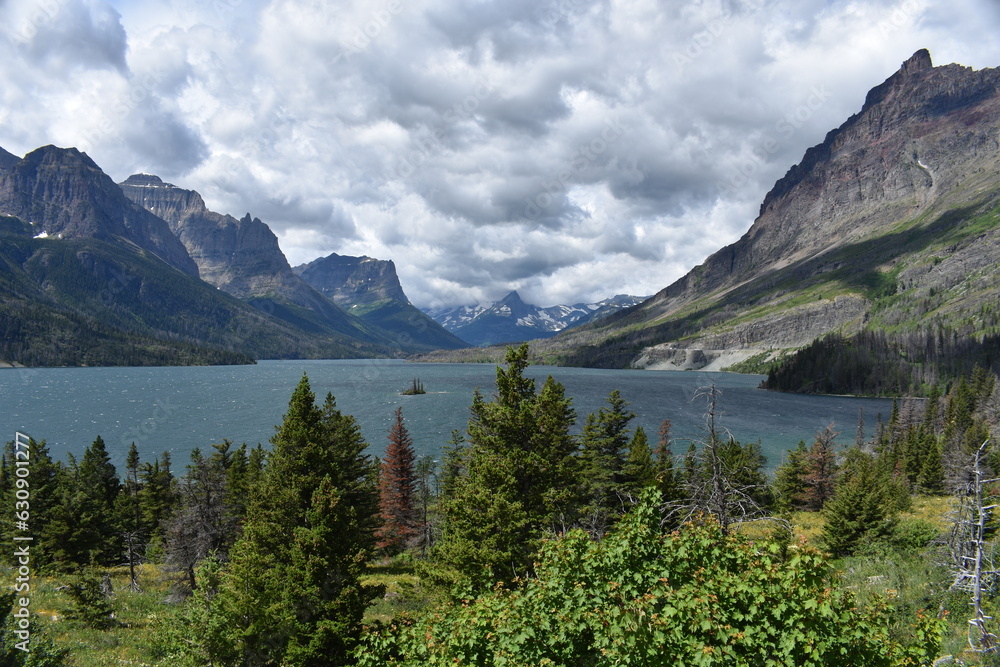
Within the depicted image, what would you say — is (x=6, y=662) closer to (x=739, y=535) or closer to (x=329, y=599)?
(x=329, y=599)

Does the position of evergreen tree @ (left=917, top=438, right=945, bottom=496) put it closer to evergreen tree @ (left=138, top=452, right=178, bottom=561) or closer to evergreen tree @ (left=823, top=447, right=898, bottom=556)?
evergreen tree @ (left=823, top=447, right=898, bottom=556)

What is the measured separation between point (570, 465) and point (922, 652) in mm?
18616

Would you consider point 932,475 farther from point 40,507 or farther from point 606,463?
point 40,507

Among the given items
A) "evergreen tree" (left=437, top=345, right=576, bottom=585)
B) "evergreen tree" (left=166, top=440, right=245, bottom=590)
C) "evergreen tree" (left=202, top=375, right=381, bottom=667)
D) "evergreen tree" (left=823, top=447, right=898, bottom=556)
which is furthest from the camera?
"evergreen tree" (left=166, top=440, right=245, bottom=590)

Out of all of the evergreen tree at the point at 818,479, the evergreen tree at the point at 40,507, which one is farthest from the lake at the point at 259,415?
the evergreen tree at the point at 40,507

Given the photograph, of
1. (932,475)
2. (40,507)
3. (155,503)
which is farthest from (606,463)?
(932,475)

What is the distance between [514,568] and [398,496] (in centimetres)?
3606

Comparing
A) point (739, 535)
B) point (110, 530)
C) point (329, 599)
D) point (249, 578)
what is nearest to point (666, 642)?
point (739, 535)

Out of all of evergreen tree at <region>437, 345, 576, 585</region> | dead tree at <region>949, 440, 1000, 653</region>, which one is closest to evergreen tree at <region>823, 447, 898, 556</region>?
dead tree at <region>949, 440, 1000, 653</region>

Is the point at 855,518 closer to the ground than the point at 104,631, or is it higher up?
closer to the ground

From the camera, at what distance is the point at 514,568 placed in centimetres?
2022

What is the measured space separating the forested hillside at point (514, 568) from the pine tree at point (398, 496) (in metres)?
3.52

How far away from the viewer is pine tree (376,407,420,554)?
5159 cm

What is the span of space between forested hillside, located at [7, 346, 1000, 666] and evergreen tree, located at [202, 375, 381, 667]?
0.08m
